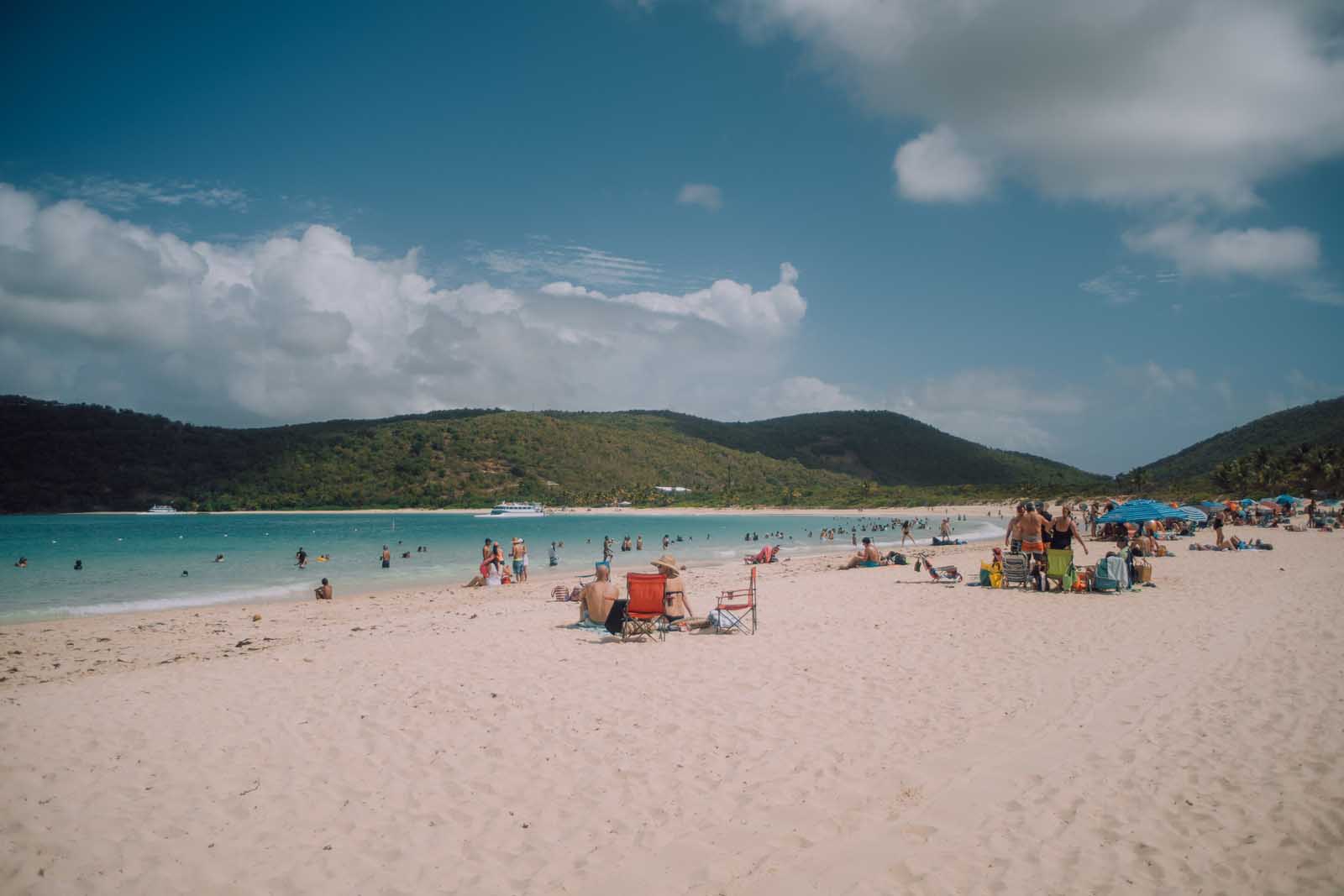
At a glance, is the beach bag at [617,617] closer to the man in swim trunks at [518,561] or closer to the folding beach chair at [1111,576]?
the folding beach chair at [1111,576]

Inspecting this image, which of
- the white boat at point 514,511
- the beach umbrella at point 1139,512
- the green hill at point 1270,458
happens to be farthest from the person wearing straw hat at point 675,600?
the white boat at point 514,511

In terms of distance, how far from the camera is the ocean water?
19.8 metres

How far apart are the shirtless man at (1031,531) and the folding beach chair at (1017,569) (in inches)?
11.6

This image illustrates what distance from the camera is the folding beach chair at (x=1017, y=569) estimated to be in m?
13.6

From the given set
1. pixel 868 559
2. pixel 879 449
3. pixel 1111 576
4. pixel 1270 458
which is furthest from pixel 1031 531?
pixel 879 449

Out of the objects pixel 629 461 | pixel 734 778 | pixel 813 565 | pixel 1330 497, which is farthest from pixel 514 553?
pixel 629 461

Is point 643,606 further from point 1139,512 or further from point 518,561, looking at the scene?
point 1139,512

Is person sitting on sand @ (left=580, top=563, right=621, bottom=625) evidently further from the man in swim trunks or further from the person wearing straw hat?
the man in swim trunks

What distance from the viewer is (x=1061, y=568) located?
13.1m

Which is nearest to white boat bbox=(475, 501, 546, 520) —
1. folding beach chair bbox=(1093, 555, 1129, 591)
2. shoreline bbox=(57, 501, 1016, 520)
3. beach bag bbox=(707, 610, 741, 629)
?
shoreline bbox=(57, 501, 1016, 520)

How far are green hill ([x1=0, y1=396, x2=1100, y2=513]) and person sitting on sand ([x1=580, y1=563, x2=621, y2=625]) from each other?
258 feet

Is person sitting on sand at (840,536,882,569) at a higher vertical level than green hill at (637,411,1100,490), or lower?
lower

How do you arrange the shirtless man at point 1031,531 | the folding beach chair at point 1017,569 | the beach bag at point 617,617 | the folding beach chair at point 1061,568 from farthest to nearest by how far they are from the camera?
the shirtless man at point 1031,531 → the folding beach chair at point 1017,569 → the folding beach chair at point 1061,568 → the beach bag at point 617,617

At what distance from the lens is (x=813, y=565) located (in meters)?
22.3
